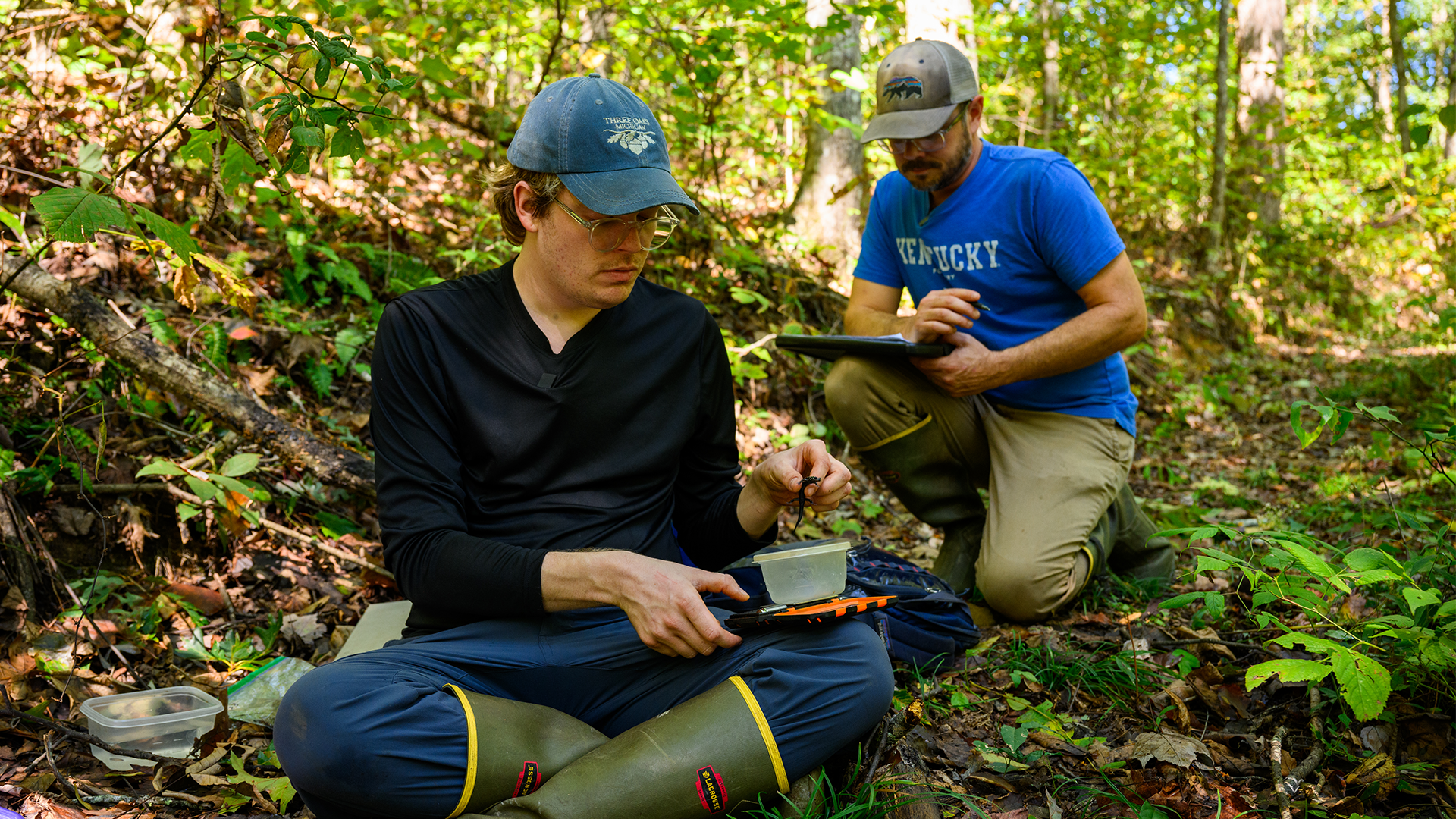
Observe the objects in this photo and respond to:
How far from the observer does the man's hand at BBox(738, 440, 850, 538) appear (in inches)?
89.0

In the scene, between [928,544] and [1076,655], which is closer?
[1076,655]

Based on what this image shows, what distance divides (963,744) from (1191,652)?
0.84 metres

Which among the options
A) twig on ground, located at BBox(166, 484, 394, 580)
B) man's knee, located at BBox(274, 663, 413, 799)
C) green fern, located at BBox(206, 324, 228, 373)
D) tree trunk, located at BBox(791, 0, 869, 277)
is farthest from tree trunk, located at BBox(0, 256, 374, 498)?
tree trunk, located at BBox(791, 0, 869, 277)

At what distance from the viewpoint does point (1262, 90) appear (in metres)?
11.4

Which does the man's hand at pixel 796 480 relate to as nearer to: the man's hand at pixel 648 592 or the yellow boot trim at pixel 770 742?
the man's hand at pixel 648 592

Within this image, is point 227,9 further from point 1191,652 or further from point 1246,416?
point 1246,416

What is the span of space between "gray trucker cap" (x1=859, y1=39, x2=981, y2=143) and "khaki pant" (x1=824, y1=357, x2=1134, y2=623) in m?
0.90

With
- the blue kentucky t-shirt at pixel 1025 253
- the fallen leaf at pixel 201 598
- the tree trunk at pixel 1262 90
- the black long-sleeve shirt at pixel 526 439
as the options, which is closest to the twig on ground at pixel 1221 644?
the blue kentucky t-shirt at pixel 1025 253

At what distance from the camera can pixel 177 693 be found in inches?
98.0

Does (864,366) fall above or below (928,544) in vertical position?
above

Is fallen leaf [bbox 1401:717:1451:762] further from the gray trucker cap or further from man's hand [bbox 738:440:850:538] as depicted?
the gray trucker cap

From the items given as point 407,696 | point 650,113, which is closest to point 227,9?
point 650,113

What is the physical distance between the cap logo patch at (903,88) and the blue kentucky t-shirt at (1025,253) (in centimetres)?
40

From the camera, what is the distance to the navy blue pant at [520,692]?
6.01 ft
